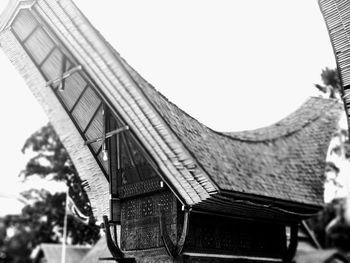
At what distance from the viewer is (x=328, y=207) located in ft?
20.2

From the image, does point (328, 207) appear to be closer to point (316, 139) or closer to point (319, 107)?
point (316, 139)

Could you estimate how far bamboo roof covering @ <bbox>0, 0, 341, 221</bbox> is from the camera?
4.82 meters

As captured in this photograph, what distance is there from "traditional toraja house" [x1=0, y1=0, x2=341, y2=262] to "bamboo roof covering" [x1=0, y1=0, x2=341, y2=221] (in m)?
0.01

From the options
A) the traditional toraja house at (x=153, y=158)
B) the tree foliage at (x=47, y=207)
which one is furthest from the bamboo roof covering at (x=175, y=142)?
the tree foliage at (x=47, y=207)

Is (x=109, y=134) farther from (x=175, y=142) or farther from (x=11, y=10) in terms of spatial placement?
(x=11, y=10)

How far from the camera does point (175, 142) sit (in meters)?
4.80

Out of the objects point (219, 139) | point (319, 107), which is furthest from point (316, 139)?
point (219, 139)

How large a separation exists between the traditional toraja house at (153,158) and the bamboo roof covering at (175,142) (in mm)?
14

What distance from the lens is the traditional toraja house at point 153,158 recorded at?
193 inches

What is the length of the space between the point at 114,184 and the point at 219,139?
139 cm

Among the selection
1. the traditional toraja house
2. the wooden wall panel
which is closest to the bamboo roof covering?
the traditional toraja house

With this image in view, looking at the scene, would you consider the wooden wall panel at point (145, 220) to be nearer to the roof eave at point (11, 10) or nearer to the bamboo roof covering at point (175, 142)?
the bamboo roof covering at point (175, 142)

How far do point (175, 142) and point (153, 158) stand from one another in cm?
38

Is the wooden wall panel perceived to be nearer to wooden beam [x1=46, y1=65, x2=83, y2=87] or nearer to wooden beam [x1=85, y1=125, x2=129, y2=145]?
wooden beam [x1=85, y1=125, x2=129, y2=145]
